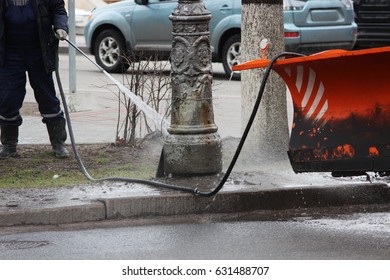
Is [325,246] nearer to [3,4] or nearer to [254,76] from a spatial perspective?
[254,76]

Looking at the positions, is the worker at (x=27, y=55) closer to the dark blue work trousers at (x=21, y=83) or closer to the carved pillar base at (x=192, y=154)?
the dark blue work trousers at (x=21, y=83)

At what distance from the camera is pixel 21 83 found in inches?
375

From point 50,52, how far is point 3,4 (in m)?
0.60

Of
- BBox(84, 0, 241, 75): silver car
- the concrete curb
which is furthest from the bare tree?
BBox(84, 0, 241, 75): silver car

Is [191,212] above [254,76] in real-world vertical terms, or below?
below

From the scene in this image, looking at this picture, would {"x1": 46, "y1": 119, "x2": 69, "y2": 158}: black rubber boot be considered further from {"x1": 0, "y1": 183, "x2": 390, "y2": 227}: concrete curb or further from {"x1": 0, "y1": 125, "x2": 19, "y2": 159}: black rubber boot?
{"x1": 0, "y1": 183, "x2": 390, "y2": 227}: concrete curb

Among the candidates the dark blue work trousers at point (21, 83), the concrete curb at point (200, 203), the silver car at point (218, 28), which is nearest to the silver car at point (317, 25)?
the silver car at point (218, 28)

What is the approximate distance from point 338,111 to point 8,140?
3513 millimetres

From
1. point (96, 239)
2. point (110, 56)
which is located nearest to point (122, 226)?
point (96, 239)

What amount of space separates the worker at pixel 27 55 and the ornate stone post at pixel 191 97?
1287 millimetres

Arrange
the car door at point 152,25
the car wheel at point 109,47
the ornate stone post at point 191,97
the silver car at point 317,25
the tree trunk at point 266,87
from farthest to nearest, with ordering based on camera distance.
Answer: the car wheel at point 109,47, the car door at point 152,25, the silver car at point 317,25, the tree trunk at point 266,87, the ornate stone post at point 191,97

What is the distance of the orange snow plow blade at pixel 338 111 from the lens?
7.26m

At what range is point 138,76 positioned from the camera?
10188mm

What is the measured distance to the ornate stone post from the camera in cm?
851
